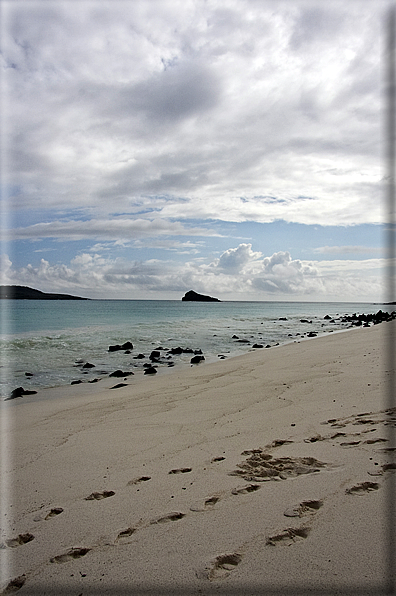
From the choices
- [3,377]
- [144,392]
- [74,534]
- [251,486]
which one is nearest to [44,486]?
[74,534]

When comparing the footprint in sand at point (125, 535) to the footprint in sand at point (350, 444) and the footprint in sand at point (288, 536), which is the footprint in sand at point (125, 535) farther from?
the footprint in sand at point (350, 444)

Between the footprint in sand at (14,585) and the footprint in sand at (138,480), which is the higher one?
the footprint in sand at (138,480)

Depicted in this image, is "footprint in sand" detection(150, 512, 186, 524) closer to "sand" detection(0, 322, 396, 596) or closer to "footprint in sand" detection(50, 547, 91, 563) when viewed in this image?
"sand" detection(0, 322, 396, 596)

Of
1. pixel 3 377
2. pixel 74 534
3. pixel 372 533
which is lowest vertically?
pixel 3 377

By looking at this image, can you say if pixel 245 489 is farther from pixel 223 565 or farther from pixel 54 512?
pixel 54 512

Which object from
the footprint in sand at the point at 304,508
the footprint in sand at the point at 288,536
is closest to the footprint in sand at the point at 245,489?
the footprint in sand at the point at 304,508

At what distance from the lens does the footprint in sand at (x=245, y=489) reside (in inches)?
146

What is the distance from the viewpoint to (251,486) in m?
3.81

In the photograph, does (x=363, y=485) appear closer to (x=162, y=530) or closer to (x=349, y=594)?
(x=349, y=594)

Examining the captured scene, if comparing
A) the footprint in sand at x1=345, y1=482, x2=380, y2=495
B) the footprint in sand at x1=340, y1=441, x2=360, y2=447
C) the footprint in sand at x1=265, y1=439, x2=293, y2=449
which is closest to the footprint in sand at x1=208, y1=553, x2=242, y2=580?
the footprint in sand at x1=345, y1=482, x2=380, y2=495

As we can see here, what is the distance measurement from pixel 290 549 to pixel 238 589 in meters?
0.53

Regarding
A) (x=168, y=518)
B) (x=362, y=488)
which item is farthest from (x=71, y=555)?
(x=362, y=488)

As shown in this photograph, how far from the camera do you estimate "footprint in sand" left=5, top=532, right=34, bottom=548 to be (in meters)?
3.22

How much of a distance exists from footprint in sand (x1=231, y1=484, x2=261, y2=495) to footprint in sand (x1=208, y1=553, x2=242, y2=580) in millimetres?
924
